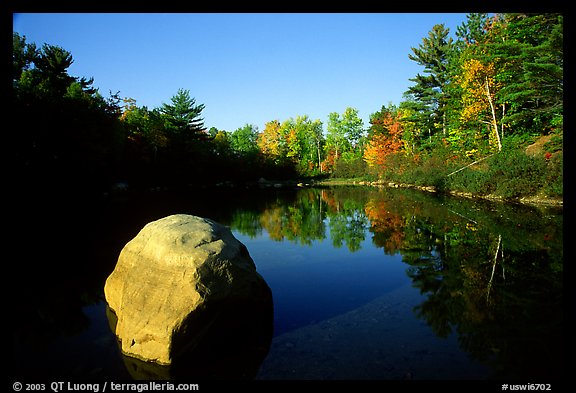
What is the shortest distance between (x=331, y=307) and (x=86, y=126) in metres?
23.4

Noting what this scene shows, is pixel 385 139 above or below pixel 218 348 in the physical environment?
above

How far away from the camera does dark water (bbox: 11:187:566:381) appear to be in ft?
12.6

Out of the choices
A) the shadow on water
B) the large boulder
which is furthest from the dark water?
the large boulder

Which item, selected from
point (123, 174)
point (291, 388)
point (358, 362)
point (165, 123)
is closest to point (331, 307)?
point (358, 362)

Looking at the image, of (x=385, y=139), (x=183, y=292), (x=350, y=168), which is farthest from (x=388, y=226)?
(x=350, y=168)

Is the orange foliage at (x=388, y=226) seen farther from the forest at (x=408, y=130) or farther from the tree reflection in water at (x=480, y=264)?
the forest at (x=408, y=130)

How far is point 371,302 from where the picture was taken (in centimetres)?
573

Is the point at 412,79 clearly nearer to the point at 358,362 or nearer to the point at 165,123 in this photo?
the point at 165,123

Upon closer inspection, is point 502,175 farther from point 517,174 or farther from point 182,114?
point 182,114

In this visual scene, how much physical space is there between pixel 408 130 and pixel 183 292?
39852 millimetres

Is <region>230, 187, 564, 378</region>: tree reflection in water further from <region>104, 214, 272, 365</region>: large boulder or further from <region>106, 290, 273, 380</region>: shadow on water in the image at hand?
<region>104, 214, 272, 365</region>: large boulder

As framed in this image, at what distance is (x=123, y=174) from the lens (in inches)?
1332

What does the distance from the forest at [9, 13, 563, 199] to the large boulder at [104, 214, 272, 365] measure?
10931 millimetres

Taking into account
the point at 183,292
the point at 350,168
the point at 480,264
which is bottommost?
the point at 480,264
